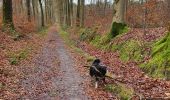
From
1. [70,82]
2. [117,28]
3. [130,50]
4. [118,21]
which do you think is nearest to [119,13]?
[118,21]

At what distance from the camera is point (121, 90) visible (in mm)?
11172

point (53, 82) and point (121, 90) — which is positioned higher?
point (121, 90)

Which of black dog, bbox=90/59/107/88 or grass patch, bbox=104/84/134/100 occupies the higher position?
black dog, bbox=90/59/107/88

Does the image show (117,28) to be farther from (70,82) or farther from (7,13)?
(70,82)

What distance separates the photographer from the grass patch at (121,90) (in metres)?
10.5

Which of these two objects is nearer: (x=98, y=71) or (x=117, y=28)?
(x=98, y=71)

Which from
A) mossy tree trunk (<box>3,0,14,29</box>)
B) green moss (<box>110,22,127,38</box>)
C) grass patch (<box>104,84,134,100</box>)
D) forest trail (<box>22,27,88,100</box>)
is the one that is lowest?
forest trail (<box>22,27,88,100</box>)

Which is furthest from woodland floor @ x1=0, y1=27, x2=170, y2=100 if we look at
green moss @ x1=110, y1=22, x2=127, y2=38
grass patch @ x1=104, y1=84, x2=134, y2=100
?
green moss @ x1=110, y1=22, x2=127, y2=38

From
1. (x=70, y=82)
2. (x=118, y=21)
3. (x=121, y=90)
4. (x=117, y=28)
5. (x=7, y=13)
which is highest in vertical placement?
(x=7, y=13)

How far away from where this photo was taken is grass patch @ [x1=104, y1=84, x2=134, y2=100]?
34.3 feet

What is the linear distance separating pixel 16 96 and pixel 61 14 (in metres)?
60.9

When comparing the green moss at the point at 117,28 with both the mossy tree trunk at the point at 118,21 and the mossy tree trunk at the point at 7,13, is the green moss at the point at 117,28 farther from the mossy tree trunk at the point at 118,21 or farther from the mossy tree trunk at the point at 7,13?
the mossy tree trunk at the point at 7,13

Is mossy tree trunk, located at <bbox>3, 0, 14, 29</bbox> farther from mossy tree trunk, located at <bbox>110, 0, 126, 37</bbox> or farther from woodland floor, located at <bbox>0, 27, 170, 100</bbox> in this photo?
woodland floor, located at <bbox>0, 27, 170, 100</bbox>

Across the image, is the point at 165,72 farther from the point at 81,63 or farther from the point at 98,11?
the point at 98,11
